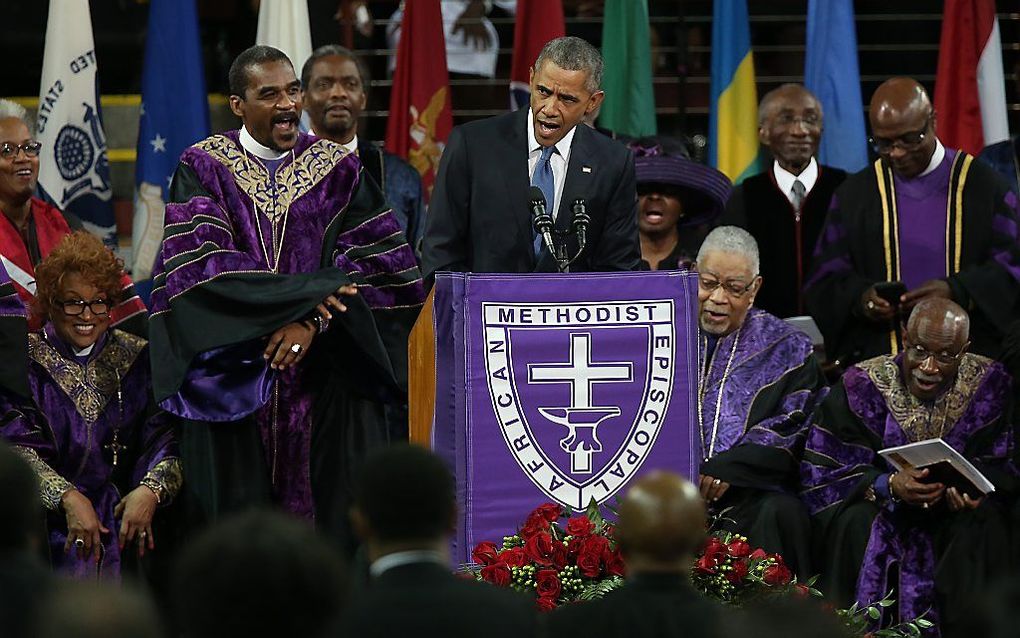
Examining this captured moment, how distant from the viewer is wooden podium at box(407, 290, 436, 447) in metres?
5.82

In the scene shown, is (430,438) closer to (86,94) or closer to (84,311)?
(84,311)

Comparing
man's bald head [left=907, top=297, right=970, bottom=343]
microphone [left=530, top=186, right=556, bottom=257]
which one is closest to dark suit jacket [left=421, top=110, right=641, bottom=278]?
microphone [left=530, top=186, right=556, bottom=257]

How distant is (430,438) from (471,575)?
1.56 feet

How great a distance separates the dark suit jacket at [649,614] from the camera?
3.60 m

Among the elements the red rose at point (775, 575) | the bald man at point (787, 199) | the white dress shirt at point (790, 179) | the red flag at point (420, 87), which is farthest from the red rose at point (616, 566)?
the red flag at point (420, 87)

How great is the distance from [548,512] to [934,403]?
221 cm

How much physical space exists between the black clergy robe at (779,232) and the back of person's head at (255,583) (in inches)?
222

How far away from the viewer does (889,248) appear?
812 cm

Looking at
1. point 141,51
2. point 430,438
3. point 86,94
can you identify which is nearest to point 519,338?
point 430,438

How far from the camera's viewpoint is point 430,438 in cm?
583

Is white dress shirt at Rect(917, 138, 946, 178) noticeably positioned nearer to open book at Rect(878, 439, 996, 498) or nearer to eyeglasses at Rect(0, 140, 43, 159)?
open book at Rect(878, 439, 996, 498)

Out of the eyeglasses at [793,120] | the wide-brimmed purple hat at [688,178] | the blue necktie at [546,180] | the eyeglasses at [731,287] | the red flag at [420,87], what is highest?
the red flag at [420,87]

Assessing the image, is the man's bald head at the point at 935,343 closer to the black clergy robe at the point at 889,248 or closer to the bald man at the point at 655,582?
the black clergy robe at the point at 889,248

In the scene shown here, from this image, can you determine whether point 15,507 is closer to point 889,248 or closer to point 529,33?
point 889,248
